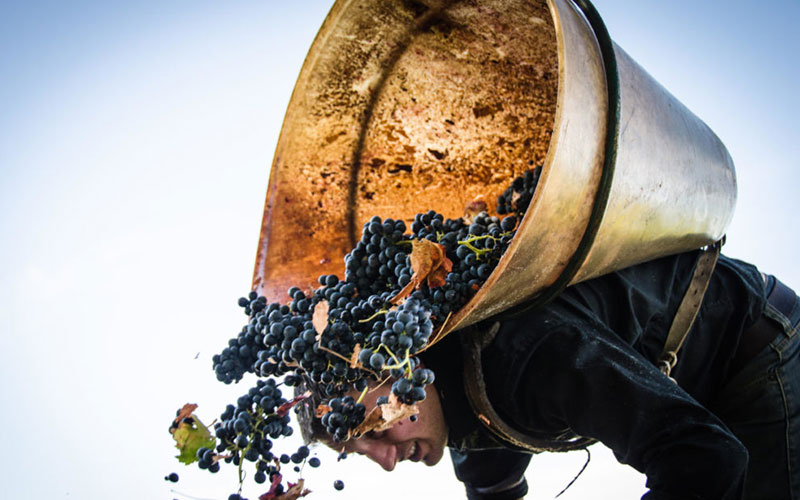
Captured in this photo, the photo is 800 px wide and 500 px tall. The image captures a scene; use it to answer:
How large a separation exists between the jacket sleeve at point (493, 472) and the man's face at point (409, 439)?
43 cm

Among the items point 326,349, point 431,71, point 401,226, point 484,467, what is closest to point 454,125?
point 431,71

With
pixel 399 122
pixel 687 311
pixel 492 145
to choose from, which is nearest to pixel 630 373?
pixel 687 311

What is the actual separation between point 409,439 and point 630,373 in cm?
53

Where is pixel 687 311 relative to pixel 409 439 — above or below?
above

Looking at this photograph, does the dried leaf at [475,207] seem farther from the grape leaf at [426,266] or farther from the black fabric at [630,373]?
the grape leaf at [426,266]

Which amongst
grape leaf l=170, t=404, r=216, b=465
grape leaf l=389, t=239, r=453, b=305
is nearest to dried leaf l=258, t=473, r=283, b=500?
grape leaf l=170, t=404, r=216, b=465

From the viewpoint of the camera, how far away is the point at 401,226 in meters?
0.95

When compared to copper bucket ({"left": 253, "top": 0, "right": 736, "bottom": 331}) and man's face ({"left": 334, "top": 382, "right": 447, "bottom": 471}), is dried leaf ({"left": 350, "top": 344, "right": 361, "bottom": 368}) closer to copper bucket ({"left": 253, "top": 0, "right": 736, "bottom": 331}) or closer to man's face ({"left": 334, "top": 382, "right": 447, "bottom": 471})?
copper bucket ({"left": 253, "top": 0, "right": 736, "bottom": 331})

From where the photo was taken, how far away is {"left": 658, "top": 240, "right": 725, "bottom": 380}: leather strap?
3.59 feet

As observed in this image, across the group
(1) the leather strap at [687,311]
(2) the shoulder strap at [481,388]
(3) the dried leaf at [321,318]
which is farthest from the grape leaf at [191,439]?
(1) the leather strap at [687,311]

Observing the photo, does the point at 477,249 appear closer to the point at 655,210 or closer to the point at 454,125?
the point at 655,210

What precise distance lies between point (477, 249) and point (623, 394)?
1.11 ft

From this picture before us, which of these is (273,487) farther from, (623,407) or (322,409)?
(623,407)

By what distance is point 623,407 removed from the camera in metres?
0.82
